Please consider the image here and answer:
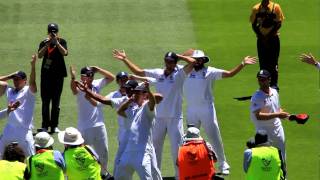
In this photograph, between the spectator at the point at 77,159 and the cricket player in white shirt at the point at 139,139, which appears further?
the cricket player in white shirt at the point at 139,139

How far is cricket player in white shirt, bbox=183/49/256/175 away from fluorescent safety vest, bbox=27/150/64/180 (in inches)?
173

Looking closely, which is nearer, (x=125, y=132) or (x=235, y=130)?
(x=125, y=132)

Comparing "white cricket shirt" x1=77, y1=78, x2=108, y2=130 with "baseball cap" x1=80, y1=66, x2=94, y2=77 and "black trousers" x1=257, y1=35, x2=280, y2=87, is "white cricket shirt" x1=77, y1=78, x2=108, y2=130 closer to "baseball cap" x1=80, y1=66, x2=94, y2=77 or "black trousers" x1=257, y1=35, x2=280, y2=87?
"baseball cap" x1=80, y1=66, x2=94, y2=77

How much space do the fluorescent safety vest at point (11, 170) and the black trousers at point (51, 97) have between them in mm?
6112

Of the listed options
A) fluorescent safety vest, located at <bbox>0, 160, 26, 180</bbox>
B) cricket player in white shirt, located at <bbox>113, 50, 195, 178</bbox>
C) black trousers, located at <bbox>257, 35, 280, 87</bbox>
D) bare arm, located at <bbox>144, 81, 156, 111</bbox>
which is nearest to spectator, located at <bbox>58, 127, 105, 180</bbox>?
fluorescent safety vest, located at <bbox>0, 160, 26, 180</bbox>

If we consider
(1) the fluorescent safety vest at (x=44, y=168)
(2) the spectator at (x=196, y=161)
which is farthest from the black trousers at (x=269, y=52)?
(1) the fluorescent safety vest at (x=44, y=168)

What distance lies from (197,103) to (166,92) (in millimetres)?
793

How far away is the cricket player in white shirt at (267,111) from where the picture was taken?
49.2 ft

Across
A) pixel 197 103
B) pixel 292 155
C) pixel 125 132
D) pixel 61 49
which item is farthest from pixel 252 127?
pixel 125 132

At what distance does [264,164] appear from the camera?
1268 centimetres

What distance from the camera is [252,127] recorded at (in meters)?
18.4

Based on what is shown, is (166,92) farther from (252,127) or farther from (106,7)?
(106,7)

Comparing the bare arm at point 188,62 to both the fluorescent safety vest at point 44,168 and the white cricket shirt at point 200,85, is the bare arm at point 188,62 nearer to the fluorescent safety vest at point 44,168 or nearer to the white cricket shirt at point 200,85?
the white cricket shirt at point 200,85

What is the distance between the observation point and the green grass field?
62.5ft
